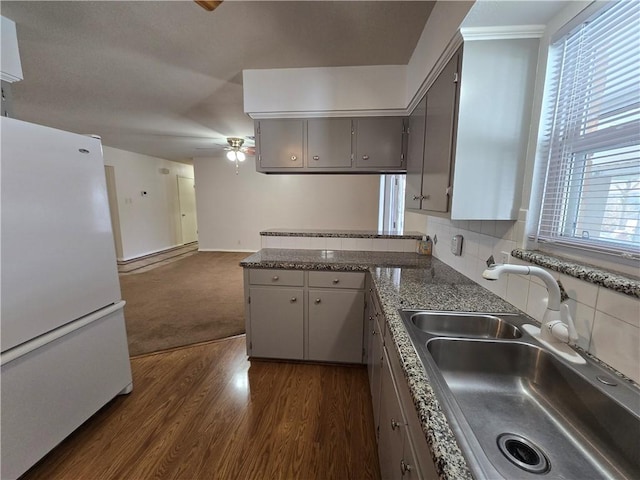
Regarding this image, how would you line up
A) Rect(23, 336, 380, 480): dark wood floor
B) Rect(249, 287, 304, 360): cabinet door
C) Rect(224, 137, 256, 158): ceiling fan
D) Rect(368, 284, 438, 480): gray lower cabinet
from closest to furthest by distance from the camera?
1. Rect(368, 284, 438, 480): gray lower cabinet
2. Rect(23, 336, 380, 480): dark wood floor
3. Rect(249, 287, 304, 360): cabinet door
4. Rect(224, 137, 256, 158): ceiling fan

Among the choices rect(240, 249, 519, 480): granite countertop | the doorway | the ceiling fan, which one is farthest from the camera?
the doorway

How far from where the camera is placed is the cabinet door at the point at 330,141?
7.86 ft

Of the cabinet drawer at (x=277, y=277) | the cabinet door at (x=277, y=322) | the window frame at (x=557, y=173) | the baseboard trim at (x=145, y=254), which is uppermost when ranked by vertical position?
the window frame at (x=557, y=173)

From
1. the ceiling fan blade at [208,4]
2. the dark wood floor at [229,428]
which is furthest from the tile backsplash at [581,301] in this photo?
the ceiling fan blade at [208,4]

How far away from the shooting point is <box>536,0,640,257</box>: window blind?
0.85 meters

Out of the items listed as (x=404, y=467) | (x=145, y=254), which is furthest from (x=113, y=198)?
(x=404, y=467)

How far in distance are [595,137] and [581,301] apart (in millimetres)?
590

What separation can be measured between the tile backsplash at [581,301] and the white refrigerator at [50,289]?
7.59 ft

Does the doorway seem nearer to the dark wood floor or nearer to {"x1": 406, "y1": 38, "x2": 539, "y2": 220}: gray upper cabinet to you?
the dark wood floor

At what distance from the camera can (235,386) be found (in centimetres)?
205

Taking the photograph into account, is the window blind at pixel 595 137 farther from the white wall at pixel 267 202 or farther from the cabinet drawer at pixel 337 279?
the white wall at pixel 267 202

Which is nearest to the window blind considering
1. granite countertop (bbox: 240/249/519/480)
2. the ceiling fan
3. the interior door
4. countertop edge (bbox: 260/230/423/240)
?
granite countertop (bbox: 240/249/519/480)

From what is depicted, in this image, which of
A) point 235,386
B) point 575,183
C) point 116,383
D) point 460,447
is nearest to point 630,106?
point 575,183

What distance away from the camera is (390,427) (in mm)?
1070
